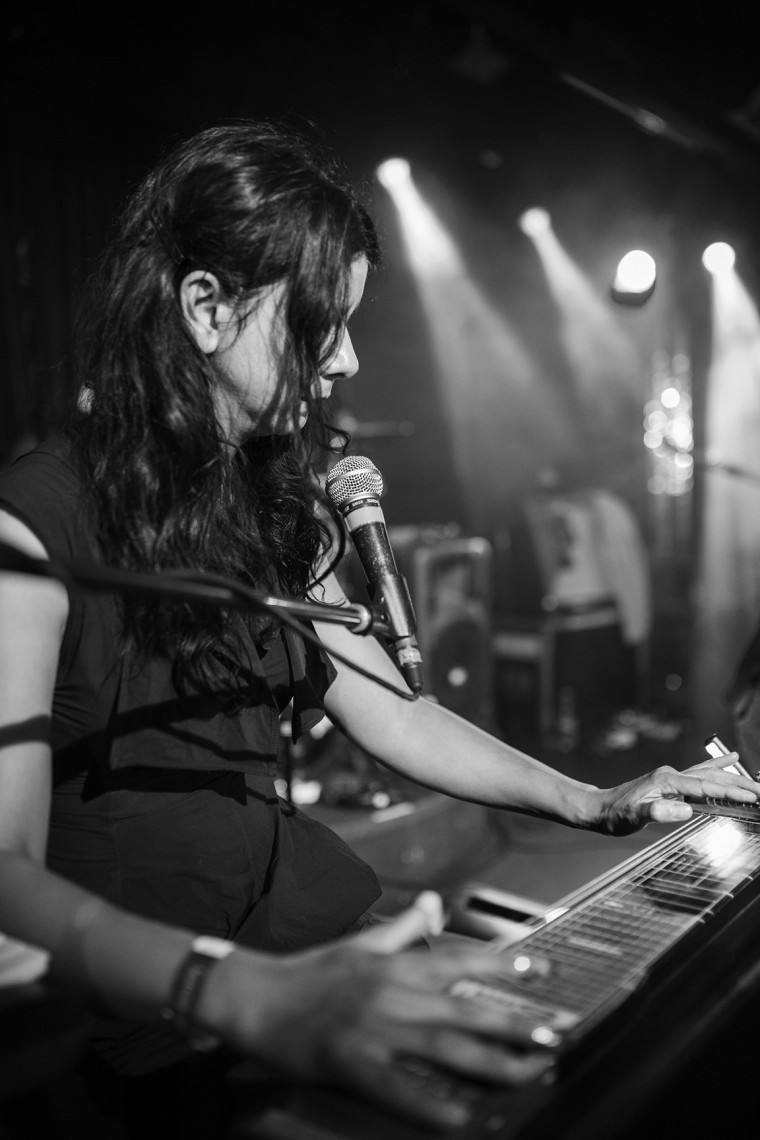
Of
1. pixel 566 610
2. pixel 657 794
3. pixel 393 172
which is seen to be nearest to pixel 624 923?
pixel 657 794

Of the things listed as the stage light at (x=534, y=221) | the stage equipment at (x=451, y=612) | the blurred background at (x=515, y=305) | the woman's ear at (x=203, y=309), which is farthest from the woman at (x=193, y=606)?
the stage light at (x=534, y=221)

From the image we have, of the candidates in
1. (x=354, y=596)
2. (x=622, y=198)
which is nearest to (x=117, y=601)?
(x=354, y=596)

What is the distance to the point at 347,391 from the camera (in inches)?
307

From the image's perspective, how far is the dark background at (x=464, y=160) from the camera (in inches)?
191

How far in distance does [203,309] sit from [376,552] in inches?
19.1

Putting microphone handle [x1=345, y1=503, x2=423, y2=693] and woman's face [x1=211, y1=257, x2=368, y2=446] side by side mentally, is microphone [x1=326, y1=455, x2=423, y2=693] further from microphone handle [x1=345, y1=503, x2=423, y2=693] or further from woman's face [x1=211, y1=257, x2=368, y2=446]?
woman's face [x1=211, y1=257, x2=368, y2=446]

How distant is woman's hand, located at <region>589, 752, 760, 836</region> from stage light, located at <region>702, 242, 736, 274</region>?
6.80 m

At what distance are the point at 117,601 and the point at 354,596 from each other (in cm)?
414

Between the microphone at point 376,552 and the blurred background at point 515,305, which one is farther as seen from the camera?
the blurred background at point 515,305

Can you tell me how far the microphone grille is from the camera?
149 cm

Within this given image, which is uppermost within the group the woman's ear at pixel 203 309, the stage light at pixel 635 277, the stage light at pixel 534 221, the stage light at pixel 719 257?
the stage light at pixel 534 221

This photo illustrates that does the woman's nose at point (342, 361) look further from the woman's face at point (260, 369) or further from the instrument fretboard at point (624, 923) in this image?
the instrument fretboard at point (624, 923)

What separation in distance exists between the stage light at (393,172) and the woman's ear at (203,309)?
18.7 feet

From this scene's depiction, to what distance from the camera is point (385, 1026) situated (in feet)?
2.61
